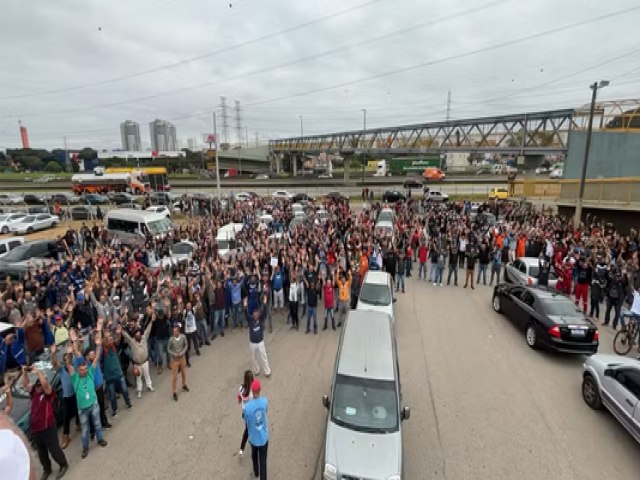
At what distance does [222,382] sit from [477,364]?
633 cm

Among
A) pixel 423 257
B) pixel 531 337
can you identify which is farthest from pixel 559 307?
pixel 423 257

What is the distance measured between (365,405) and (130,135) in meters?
222

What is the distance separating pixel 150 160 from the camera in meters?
112

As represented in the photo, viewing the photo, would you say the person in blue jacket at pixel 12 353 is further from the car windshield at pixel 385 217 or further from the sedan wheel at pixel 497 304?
the car windshield at pixel 385 217

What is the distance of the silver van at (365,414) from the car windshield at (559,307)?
5.37 meters

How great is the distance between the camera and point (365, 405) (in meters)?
5.89

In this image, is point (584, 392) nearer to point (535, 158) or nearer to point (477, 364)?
point (477, 364)

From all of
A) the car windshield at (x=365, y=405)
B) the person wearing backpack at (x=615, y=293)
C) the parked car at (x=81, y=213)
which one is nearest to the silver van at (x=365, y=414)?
the car windshield at (x=365, y=405)

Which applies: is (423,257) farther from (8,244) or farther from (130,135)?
(130,135)

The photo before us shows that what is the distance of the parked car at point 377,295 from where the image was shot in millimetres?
10406

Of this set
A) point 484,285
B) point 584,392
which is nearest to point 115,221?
point 484,285

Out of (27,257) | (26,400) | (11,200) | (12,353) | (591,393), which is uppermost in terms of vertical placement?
(11,200)

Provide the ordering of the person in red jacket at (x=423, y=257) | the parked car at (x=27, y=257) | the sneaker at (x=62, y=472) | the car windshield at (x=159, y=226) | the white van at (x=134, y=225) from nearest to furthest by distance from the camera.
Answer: the sneaker at (x=62, y=472)
the parked car at (x=27, y=257)
the person in red jacket at (x=423, y=257)
the white van at (x=134, y=225)
the car windshield at (x=159, y=226)

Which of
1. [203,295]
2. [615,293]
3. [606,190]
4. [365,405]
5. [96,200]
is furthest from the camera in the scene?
[96,200]
